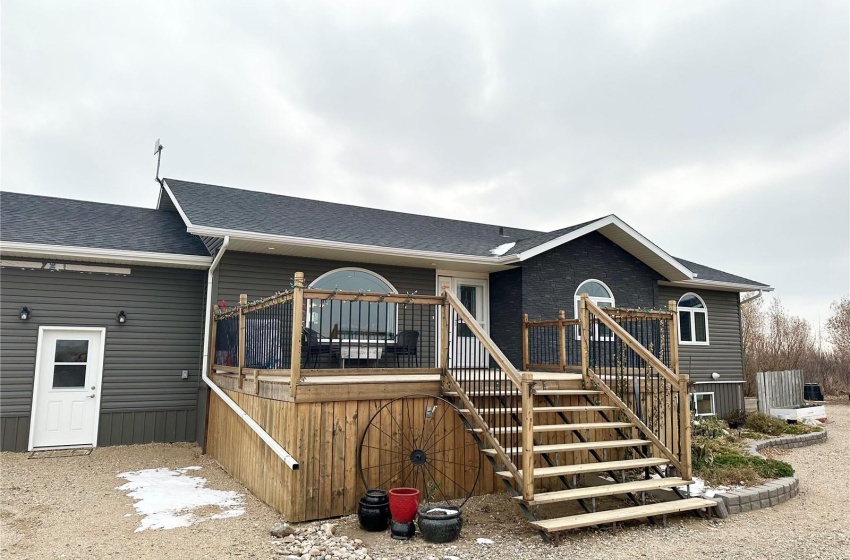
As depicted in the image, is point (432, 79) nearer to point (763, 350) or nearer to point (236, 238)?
point (236, 238)

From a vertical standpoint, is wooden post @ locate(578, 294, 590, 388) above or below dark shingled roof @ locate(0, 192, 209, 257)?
below

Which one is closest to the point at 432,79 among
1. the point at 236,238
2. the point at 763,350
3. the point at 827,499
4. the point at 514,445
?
the point at 236,238

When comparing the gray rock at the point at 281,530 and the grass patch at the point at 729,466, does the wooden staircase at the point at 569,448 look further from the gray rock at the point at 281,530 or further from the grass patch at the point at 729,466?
the gray rock at the point at 281,530

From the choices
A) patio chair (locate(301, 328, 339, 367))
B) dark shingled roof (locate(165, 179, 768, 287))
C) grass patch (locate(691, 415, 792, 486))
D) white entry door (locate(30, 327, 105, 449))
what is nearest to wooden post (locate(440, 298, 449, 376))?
patio chair (locate(301, 328, 339, 367))

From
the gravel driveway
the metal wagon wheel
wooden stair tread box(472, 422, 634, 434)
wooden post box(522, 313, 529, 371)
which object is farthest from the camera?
wooden post box(522, 313, 529, 371)

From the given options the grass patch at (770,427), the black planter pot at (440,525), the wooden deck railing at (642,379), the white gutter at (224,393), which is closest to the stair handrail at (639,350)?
the wooden deck railing at (642,379)

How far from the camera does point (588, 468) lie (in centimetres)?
488

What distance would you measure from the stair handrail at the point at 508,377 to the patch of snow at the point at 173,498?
242 cm

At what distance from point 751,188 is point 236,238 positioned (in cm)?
1422

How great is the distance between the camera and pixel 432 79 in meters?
13.6

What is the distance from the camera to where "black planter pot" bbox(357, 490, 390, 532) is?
453cm

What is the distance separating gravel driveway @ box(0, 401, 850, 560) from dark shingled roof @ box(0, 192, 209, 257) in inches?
134

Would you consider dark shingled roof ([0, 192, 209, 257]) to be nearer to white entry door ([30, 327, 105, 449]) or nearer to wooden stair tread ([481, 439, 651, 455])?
white entry door ([30, 327, 105, 449])

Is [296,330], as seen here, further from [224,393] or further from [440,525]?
[224,393]
